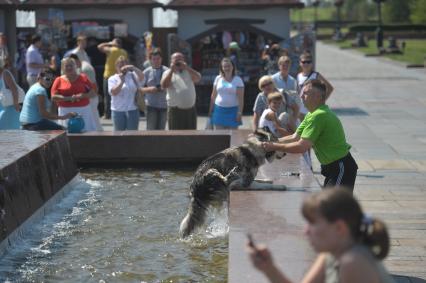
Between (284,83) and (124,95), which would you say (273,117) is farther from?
(124,95)

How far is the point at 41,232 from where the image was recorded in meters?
9.79

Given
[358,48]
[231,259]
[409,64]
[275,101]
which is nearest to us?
[231,259]

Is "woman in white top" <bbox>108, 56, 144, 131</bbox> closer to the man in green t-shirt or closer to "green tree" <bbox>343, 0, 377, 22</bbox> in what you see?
the man in green t-shirt

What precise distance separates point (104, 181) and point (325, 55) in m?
42.9

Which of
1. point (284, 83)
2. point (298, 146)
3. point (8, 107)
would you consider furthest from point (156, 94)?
point (298, 146)

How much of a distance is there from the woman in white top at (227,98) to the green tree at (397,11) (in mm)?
68085

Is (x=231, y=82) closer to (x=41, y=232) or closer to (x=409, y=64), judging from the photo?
(x=41, y=232)

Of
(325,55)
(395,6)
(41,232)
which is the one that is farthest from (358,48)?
(41,232)

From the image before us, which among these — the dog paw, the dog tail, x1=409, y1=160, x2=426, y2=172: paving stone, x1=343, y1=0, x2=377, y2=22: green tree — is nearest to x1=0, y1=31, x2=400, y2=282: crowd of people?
the dog paw

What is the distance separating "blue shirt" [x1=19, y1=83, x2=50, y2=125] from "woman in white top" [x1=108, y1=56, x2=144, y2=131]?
75.7 inches

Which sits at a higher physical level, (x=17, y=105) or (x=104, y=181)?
(x=17, y=105)

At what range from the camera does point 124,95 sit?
14758 millimetres

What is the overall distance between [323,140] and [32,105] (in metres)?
6.00

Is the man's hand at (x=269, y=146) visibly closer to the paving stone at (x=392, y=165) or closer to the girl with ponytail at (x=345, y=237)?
the girl with ponytail at (x=345, y=237)
